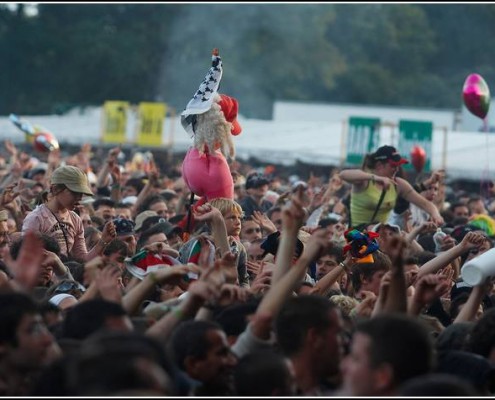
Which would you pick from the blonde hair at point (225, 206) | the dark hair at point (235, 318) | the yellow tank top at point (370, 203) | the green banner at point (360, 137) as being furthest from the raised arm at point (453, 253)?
the green banner at point (360, 137)

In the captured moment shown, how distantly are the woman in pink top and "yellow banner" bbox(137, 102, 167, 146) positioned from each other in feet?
→ 63.8

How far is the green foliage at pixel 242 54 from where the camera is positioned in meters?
50.6

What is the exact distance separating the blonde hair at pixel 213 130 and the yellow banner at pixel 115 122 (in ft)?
70.2

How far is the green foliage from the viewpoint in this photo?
1991 inches

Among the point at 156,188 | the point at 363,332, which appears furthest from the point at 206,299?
the point at 156,188

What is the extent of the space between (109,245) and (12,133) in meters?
22.9

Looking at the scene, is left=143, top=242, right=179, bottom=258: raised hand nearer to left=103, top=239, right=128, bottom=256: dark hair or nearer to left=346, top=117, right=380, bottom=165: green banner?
left=103, top=239, right=128, bottom=256: dark hair

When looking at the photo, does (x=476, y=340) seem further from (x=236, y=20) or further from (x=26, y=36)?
(x=236, y=20)

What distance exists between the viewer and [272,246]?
8.23 metres

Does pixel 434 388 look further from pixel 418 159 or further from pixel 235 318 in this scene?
pixel 418 159

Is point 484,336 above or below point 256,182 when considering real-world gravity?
below

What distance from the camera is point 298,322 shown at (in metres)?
5.38

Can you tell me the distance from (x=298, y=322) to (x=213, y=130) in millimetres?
3968

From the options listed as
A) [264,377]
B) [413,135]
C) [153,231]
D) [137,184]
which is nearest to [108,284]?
[264,377]
